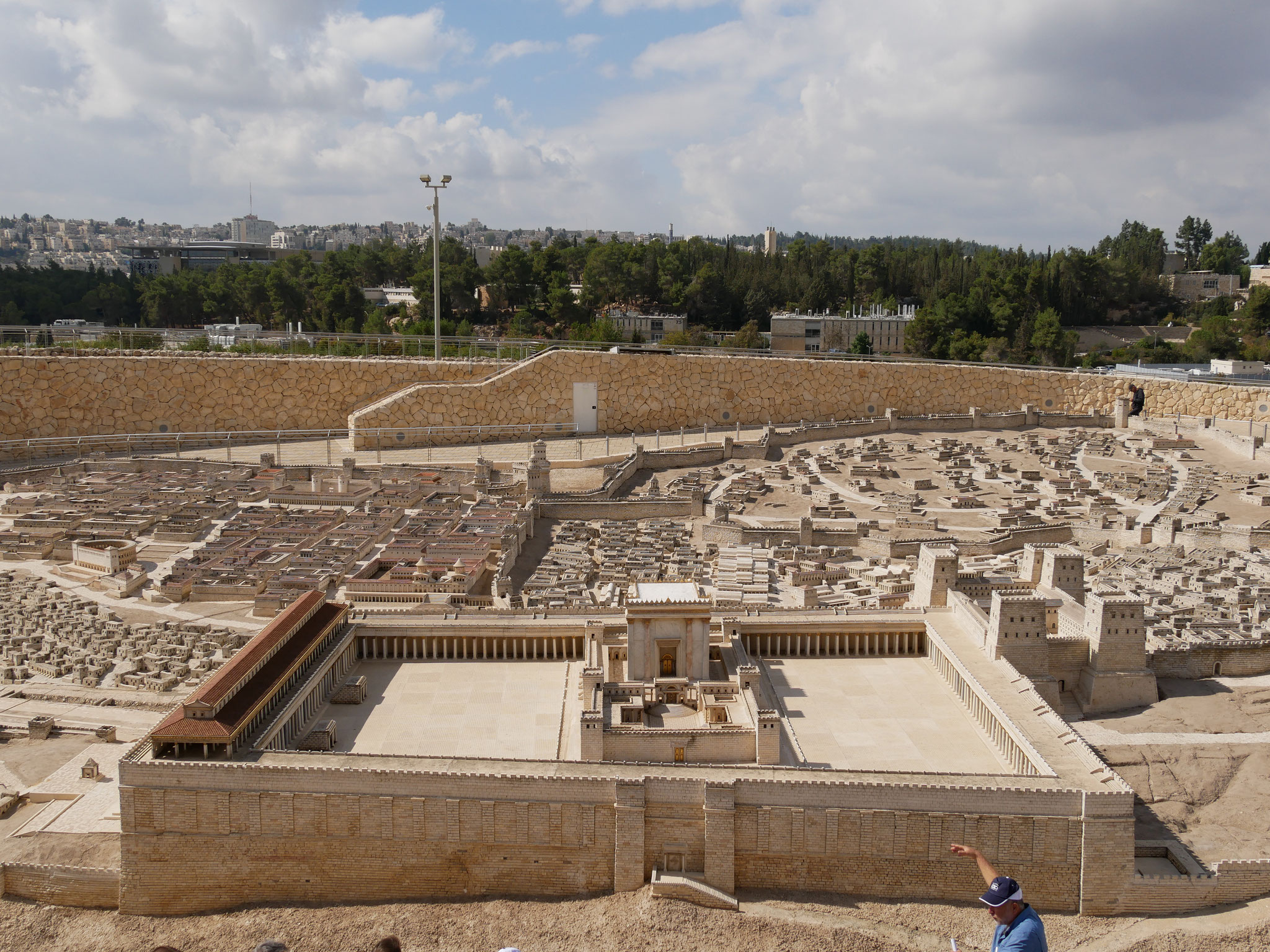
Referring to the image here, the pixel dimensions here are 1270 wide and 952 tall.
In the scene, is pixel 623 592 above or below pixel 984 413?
below

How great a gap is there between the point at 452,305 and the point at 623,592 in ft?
124

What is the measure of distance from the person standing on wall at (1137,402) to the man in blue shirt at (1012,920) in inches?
1622

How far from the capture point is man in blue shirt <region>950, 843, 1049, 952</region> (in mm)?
7266

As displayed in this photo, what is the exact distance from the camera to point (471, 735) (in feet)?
57.9

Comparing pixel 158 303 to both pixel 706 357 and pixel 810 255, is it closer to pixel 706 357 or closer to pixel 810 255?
pixel 706 357

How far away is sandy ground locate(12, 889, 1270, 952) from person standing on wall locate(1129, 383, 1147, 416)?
106ft

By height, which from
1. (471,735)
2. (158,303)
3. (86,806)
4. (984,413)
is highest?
(158,303)

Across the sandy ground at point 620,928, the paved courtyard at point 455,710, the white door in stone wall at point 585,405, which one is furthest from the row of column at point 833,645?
the white door in stone wall at point 585,405

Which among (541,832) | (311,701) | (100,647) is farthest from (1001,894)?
(100,647)

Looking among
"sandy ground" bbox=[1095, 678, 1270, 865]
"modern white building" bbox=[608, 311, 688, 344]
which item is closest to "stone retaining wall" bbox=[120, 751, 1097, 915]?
"sandy ground" bbox=[1095, 678, 1270, 865]

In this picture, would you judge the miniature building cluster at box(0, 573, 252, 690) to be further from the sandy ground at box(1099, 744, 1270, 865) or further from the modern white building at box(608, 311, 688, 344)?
the modern white building at box(608, 311, 688, 344)

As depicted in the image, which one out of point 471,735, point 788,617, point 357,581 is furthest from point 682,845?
point 357,581

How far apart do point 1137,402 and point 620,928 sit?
121 ft

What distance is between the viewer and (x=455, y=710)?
61.1 feet
